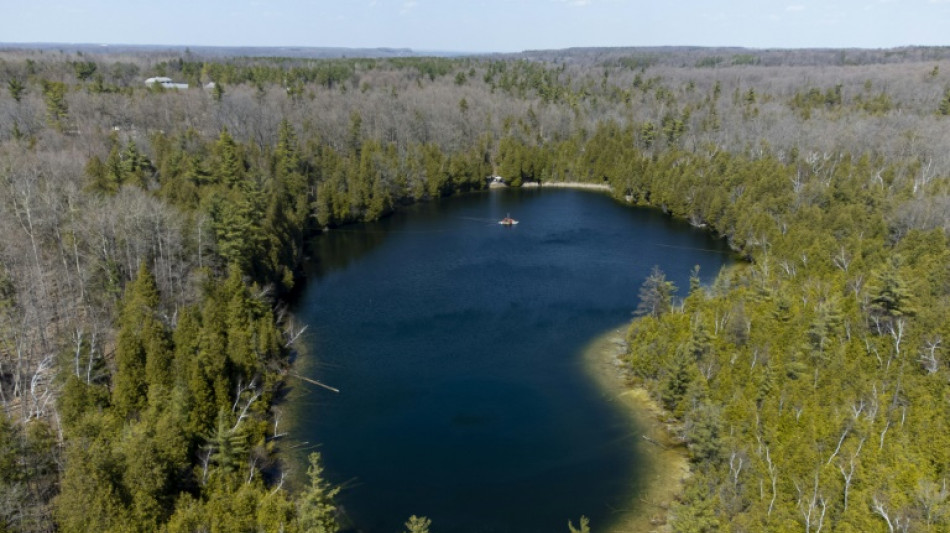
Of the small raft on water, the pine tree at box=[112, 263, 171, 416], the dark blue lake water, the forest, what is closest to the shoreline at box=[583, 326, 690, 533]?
the dark blue lake water

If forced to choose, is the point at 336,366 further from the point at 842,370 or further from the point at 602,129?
the point at 602,129

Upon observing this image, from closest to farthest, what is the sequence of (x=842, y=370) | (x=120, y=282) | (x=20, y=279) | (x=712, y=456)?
(x=712, y=456) → (x=842, y=370) → (x=20, y=279) → (x=120, y=282)

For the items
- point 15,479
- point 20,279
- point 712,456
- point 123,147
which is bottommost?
point 712,456

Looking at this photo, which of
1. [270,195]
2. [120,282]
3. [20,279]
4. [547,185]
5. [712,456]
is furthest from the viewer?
[547,185]

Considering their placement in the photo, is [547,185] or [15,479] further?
[547,185]

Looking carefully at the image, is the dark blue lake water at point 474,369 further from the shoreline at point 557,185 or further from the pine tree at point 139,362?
the shoreline at point 557,185

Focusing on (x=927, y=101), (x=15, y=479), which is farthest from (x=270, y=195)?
(x=927, y=101)
